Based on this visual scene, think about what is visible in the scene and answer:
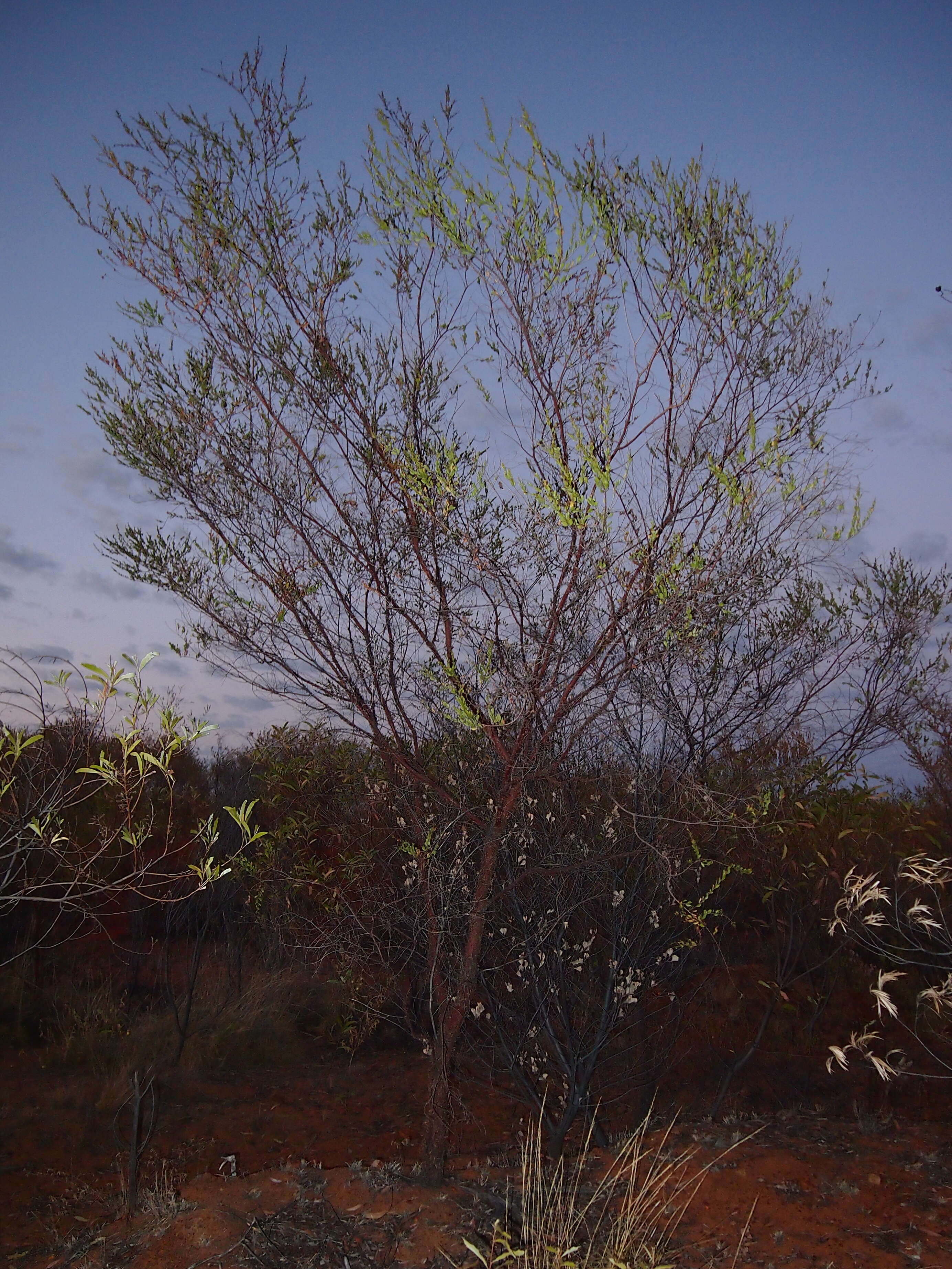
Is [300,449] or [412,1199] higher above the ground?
[300,449]

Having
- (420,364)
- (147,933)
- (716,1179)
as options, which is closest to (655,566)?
(420,364)

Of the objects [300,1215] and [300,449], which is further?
[300,449]

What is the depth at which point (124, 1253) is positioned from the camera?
3.69 m

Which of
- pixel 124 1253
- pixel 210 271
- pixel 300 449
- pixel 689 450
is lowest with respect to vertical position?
pixel 124 1253

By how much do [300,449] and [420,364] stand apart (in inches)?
30.6

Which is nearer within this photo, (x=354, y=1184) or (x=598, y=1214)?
(x=598, y=1214)

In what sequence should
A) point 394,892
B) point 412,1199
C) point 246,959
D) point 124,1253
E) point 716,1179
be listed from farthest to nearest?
point 246,959 → point 394,892 → point 716,1179 → point 412,1199 → point 124,1253

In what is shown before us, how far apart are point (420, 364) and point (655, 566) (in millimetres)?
1720

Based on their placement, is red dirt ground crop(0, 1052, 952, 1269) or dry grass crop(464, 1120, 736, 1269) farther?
red dirt ground crop(0, 1052, 952, 1269)

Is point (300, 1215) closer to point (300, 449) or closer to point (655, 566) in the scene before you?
point (655, 566)

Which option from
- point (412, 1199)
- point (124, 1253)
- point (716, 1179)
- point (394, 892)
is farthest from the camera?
point (394, 892)

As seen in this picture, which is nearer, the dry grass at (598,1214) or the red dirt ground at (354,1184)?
the dry grass at (598,1214)

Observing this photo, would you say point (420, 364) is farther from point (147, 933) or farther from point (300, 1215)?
point (147, 933)

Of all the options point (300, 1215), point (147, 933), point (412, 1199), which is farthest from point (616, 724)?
point (147, 933)
